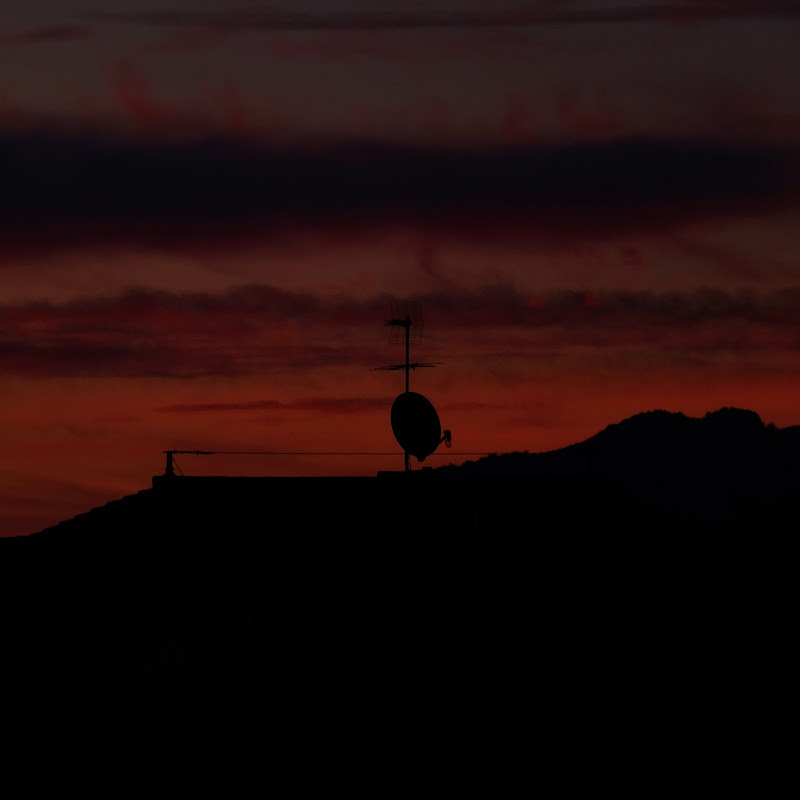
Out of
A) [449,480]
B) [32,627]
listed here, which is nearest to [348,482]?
[449,480]

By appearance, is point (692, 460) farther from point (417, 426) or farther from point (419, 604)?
point (419, 604)

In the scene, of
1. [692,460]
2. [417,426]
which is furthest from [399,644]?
[692,460]

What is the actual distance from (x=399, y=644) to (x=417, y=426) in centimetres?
655

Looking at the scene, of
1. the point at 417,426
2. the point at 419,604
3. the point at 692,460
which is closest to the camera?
the point at 419,604

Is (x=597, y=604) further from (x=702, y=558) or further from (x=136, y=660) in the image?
(x=136, y=660)

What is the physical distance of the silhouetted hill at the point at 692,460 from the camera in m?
121

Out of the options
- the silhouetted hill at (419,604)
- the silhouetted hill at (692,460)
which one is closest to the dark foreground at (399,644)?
the silhouetted hill at (419,604)

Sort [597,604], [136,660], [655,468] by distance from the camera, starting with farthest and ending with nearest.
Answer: [655,468]
[597,604]
[136,660]

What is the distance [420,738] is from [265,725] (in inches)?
95.2

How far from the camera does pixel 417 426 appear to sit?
102 feet

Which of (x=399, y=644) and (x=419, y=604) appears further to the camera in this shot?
(x=419, y=604)

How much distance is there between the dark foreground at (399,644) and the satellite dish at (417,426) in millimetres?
2163

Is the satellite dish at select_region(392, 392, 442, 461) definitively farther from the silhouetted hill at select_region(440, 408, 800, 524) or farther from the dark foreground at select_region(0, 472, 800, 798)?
the silhouetted hill at select_region(440, 408, 800, 524)

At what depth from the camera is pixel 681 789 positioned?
2208 cm
